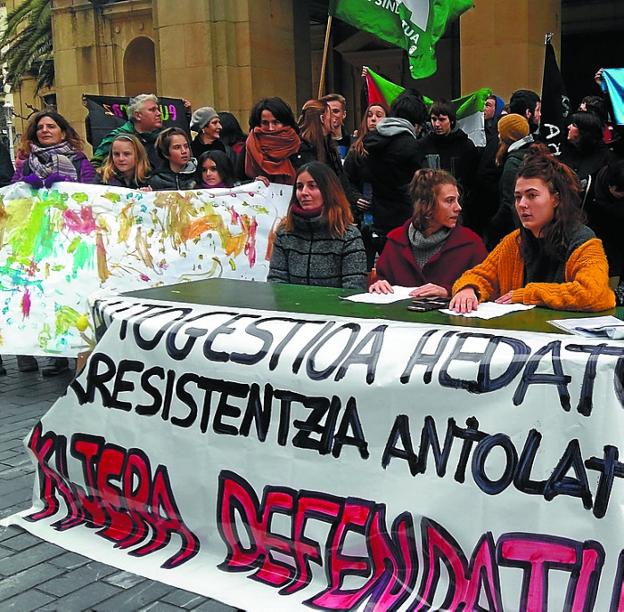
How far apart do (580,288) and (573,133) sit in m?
3.18

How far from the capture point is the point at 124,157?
661cm

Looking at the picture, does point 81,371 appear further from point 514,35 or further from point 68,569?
point 514,35

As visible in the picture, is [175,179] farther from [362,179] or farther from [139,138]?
[362,179]

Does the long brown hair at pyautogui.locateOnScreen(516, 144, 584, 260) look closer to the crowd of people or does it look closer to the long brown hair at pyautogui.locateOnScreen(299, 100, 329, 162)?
the crowd of people

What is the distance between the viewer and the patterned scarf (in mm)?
6375

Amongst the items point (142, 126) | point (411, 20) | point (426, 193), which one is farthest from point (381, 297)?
point (142, 126)

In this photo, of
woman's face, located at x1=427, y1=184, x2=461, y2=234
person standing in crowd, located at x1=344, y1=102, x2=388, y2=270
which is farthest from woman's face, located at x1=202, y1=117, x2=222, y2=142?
woman's face, located at x1=427, y1=184, x2=461, y2=234

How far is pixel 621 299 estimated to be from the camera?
425 cm

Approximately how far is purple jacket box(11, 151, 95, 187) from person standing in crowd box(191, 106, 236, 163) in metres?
1.51

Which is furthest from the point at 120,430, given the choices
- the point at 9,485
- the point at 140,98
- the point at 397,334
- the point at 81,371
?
the point at 140,98

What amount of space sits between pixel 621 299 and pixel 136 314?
2.16 meters

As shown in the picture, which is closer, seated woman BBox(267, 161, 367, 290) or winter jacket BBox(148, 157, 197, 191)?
seated woman BBox(267, 161, 367, 290)

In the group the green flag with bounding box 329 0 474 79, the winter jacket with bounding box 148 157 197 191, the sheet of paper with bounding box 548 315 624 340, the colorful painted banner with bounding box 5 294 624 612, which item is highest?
the green flag with bounding box 329 0 474 79

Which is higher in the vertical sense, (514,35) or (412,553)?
(514,35)
